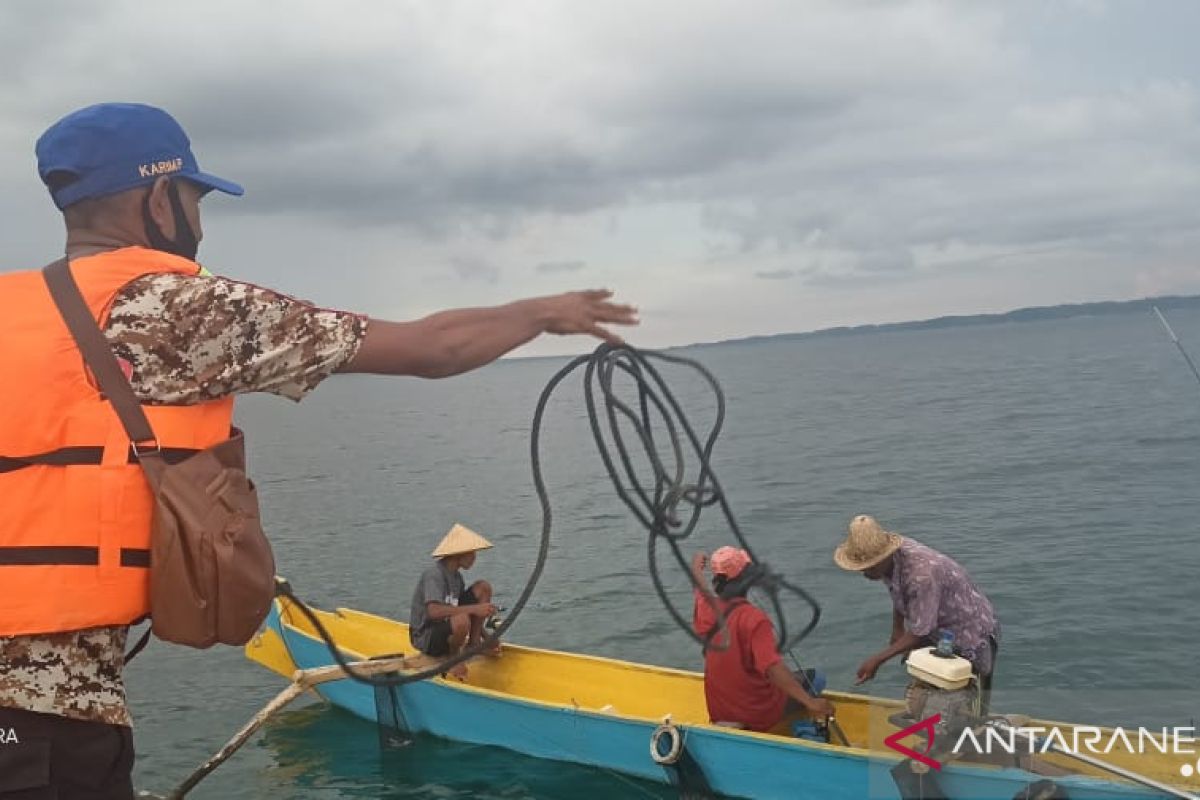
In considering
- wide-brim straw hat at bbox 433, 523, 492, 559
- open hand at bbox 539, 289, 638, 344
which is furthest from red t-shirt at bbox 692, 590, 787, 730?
open hand at bbox 539, 289, 638, 344

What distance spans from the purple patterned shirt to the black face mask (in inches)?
235

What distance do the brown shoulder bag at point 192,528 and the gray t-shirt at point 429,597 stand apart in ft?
25.2

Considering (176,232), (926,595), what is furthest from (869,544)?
(176,232)

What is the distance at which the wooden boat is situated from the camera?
5734mm

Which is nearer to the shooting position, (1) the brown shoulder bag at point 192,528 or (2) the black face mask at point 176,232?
(1) the brown shoulder bag at point 192,528

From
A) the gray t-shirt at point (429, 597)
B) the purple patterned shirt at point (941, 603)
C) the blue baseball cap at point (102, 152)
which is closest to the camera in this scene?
the blue baseball cap at point (102, 152)

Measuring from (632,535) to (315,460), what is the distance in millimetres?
29894

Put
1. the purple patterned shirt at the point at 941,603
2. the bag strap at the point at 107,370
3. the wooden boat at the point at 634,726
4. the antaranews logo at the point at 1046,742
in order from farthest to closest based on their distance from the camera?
the purple patterned shirt at the point at 941,603 → the wooden boat at the point at 634,726 → the antaranews logo at the point at 1046,742 → the bag strap at the point at 107,370

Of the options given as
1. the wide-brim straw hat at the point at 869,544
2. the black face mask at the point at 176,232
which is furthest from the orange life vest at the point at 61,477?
the wide-brim straw hat at the point at 869,544

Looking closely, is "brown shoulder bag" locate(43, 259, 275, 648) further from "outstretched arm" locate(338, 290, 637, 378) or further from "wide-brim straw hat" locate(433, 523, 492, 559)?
"wide-brim straw hat" locate(433, 523, 492, 559)

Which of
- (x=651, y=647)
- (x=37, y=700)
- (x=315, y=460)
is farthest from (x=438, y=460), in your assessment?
(x=37, y=700)

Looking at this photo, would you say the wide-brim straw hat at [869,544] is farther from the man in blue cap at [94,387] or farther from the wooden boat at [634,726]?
the man in blue cap at [94,387]

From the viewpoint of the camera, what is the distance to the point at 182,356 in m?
2.08

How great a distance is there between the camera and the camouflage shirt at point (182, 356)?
207 centimetres
